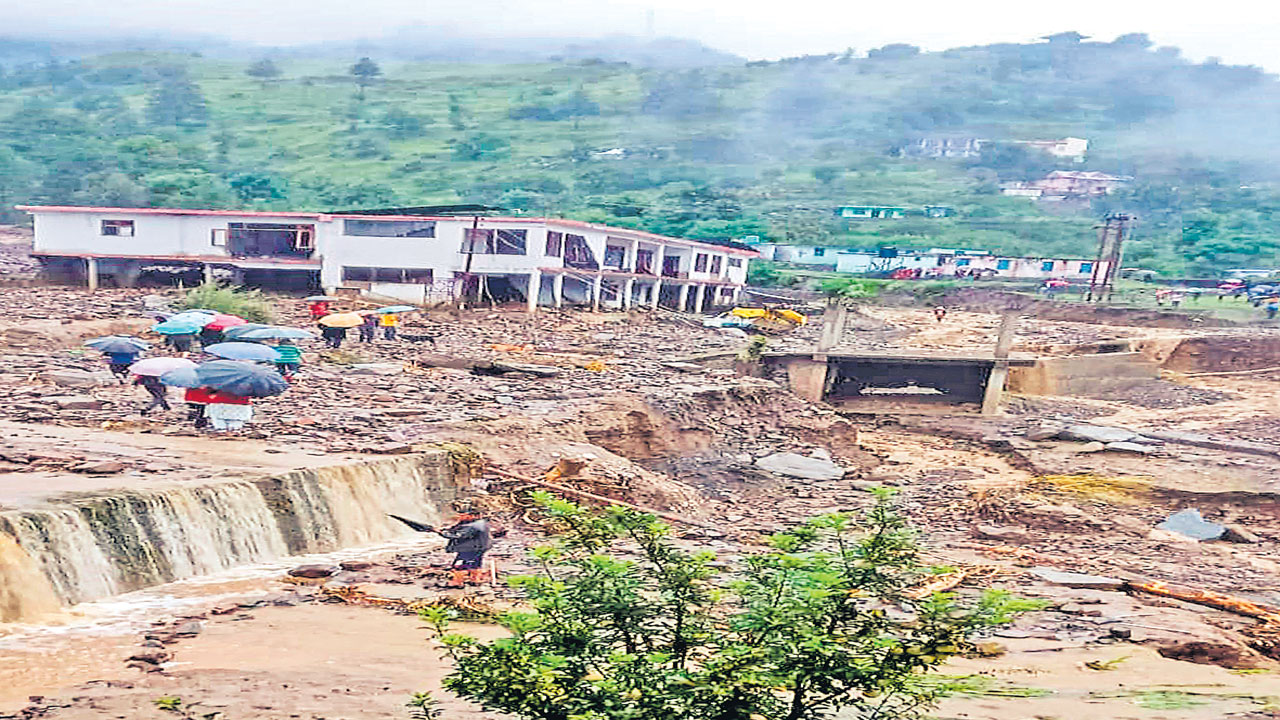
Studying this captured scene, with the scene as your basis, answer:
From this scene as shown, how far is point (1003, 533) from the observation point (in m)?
18.2

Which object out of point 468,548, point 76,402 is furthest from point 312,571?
point 76,402

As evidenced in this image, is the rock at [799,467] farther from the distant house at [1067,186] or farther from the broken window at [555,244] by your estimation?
the distant house at [1067,186]

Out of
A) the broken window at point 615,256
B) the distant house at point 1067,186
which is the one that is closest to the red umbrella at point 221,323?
the broken window at point 615,256

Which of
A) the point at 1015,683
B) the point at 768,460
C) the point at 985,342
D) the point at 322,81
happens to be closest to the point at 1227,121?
the point at 322,81

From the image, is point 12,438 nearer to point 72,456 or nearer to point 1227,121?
point 72,456

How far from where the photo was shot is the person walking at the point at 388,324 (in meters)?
31.8

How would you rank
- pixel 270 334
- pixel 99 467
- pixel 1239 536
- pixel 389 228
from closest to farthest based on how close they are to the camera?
pixel 99 467 → pixel 1239 536 → pixel 270 334 → pixel 389 228

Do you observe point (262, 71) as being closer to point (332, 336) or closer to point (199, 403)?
point (332, 336)

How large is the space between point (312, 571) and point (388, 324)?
62.6ft

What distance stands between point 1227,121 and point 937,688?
537 ft

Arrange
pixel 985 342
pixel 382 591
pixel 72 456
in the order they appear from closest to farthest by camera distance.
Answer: pixel 382 591 → pixel 72 456 → pixel 985 342

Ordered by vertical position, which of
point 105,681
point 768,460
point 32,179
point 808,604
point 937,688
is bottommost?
point 32,179

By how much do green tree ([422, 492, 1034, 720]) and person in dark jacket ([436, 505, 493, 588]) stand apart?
18.6 ft

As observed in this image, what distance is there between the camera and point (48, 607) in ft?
37.1
